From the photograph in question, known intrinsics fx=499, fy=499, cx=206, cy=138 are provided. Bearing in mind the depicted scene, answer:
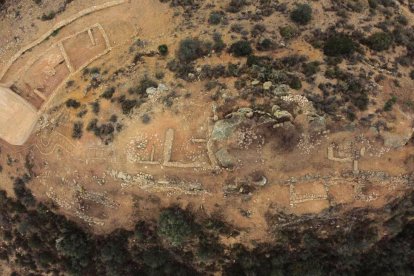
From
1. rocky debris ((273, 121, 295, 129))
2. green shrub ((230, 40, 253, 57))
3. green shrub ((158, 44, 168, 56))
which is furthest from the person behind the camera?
green shrub ((158, 44, 168, 56))

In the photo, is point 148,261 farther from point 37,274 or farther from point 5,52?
point 5,52

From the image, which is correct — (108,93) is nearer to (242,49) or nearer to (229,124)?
(229,124)

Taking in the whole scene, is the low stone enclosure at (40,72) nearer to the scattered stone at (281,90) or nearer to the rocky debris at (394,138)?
the scattered stone at (281,90)

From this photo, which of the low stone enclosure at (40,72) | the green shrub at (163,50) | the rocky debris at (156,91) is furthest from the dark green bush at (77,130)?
the green shrub at (163,50)

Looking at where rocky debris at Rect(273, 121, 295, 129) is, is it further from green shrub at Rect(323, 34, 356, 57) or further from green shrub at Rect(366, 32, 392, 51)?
green shrub at Rect(366, 32, 392, 51)

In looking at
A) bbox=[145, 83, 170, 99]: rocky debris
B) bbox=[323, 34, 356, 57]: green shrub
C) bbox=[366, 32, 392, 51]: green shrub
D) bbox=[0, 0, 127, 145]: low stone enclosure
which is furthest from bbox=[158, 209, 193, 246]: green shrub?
bbox=[366, 32, 392, 51]: green shrub

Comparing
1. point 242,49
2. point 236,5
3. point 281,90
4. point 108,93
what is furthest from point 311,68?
point 108,93
